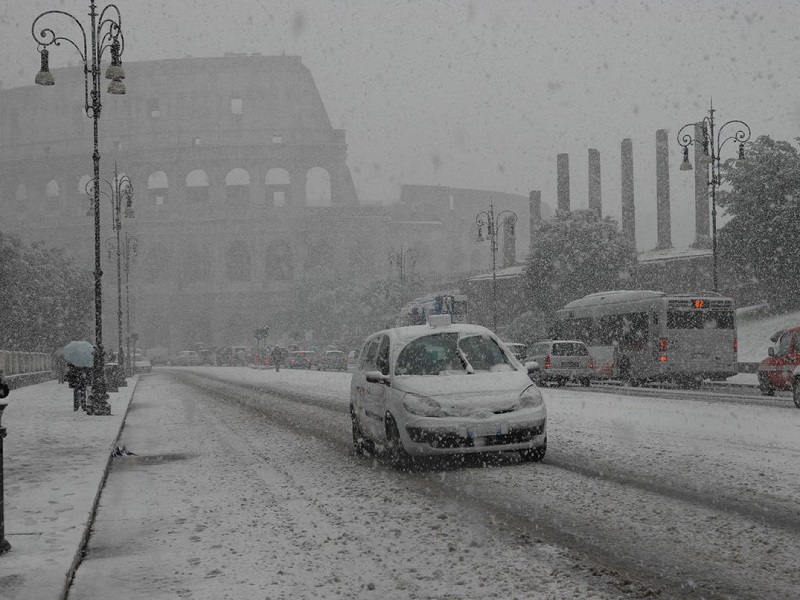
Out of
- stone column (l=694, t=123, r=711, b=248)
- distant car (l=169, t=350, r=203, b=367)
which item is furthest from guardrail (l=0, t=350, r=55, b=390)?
distant car (l=169, t=350, r=203, b=367)

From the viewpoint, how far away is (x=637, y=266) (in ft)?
207

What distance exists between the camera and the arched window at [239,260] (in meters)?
112

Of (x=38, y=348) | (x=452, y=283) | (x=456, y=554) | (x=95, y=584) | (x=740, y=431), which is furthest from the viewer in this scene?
(x=452, y=283)

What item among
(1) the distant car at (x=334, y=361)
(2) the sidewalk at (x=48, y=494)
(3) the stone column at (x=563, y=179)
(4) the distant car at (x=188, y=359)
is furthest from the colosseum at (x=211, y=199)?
(2) the sidewalk at (x=48, y=494)

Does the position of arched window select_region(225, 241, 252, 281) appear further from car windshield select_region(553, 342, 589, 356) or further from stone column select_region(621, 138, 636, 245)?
car windshield select_region(553, 342, 589, 356)

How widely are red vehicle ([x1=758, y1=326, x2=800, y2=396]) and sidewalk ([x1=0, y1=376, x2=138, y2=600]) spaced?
15.2 m

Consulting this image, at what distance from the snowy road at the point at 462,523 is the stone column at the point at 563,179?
6650cm

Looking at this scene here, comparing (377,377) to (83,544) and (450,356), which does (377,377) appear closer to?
(450,356)

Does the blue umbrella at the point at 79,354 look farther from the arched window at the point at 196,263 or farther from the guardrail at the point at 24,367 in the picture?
the arched window at the point at 196,263

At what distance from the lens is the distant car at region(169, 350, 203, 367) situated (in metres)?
96.1

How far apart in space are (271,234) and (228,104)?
22763 mm

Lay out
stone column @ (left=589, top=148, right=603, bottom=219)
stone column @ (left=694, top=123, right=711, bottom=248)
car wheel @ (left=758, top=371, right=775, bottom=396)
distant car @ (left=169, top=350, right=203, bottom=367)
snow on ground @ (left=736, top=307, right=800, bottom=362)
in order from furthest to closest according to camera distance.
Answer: distant car @ (left=169, top=350, right=203, bottom=367)
stone column @ (left=589, top=148, right=603, bottom=219)
stone column @ (left=694, top=123, right=711, bottom=248)
snow on ground @ (left=736, top=307, right=800, bottom=362)
car wheel @ (left=758, top=371, right=775, bottom=396)

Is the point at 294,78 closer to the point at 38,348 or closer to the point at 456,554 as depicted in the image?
the point at 38,348

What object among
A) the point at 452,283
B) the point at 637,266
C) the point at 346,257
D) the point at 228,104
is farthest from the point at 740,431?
the point at 228,104
